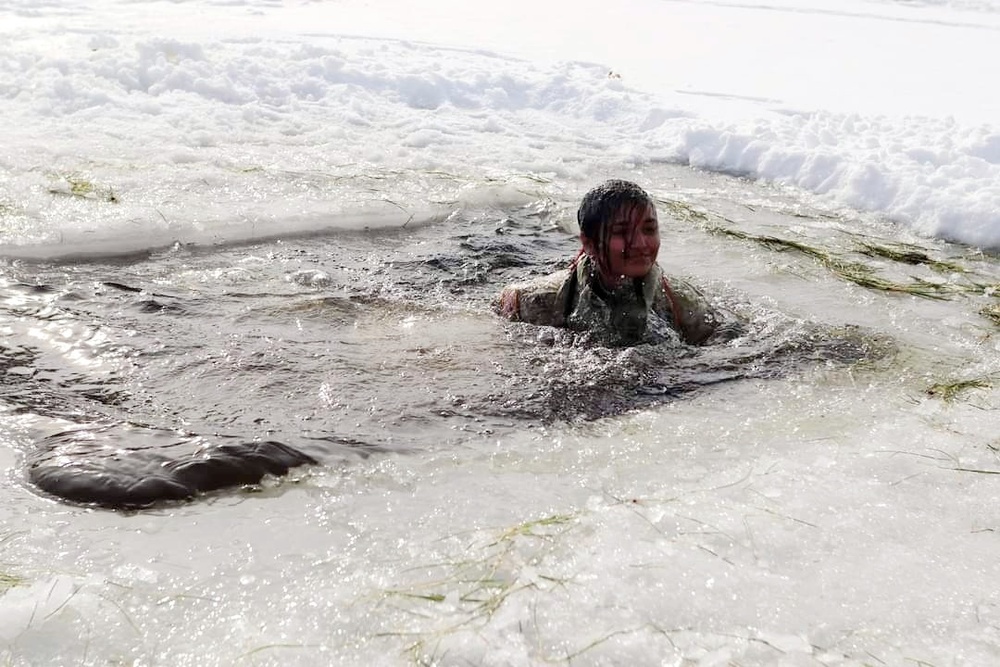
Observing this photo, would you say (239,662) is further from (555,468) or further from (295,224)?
(295,224)

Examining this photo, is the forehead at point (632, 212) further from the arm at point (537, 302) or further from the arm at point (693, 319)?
the arm at point (537, 302)

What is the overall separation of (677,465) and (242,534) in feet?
5.01

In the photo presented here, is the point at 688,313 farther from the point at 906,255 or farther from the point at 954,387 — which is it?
the point at 906,255

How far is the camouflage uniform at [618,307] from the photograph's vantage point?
428 centimetres

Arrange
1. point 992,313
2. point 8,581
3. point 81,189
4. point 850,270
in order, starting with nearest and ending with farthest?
point 8,581, point 992,313, point 850,270, point 81,189

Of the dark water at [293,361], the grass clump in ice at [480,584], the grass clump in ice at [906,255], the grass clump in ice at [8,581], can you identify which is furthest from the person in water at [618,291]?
the grass clump in ice at [8,581]

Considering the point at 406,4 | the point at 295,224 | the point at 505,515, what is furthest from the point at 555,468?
the point at 406,4

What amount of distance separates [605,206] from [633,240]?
21cm

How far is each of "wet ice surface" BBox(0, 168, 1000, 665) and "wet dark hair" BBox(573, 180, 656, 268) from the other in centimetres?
52

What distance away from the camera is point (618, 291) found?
169 inches

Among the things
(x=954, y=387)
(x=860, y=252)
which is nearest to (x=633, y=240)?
(x=954, y=387)

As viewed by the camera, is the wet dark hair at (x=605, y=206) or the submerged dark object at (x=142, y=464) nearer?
the submerged dark object at (x=142, y=464)

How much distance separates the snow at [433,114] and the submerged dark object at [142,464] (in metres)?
2.69

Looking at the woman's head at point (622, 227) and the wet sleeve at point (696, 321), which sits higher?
the woman's head at point (622, 227)
